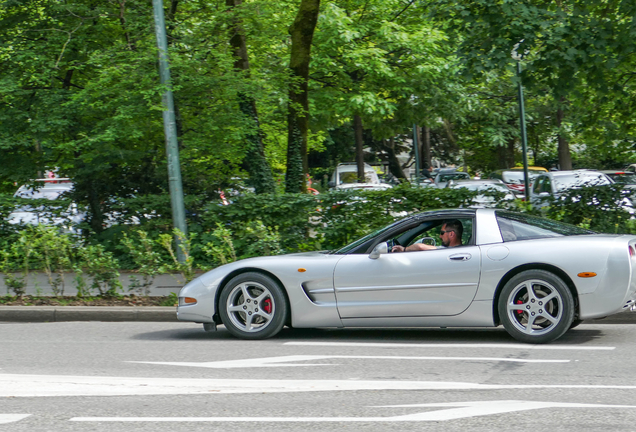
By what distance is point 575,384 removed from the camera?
5.52m

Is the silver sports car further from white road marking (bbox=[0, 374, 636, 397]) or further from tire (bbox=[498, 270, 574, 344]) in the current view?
white road marking (bbox=[0, 374, 636, 397])

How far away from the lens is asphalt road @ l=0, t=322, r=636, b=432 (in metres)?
4.75

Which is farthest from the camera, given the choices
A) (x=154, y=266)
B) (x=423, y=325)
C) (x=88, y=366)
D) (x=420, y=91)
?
(x=420, y=91)

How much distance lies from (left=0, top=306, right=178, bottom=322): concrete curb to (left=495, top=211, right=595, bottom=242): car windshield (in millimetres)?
4242

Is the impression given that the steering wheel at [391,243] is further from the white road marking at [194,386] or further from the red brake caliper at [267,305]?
the white road marking at [194,386]

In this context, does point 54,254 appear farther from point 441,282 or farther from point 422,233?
point 441,282

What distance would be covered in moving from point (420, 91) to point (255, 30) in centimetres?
1033

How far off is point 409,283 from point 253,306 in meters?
1.57

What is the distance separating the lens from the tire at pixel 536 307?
6.88 m

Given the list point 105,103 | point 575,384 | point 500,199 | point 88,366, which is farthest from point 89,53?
point 575,384

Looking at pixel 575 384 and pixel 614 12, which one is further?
pixel 614 12

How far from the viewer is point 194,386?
5.84 meters

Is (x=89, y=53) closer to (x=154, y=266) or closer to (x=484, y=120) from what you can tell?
(x=154, y=266)

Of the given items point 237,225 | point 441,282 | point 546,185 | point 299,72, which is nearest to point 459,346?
point 441,282
